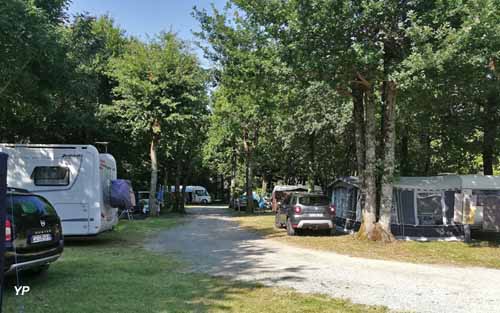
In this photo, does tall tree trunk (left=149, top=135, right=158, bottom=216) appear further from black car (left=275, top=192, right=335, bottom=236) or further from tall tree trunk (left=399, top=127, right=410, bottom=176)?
tall tree trunk (left=399, top=127, right=410, bottom=176)

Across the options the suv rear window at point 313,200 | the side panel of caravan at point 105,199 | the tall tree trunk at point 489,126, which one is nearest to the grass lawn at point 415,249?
the suv rear window at point 313,200

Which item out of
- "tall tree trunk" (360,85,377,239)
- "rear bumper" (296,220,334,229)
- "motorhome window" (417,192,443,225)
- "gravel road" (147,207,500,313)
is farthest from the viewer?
"motorhome window" (417,192,443,225)

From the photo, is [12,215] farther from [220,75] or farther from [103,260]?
[220,75]

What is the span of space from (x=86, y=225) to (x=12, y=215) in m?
5.99

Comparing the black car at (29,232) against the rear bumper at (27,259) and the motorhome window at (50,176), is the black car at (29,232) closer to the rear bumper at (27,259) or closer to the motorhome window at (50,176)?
the rear bumper at (27,259)

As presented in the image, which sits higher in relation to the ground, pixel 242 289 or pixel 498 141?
pixel 498 141

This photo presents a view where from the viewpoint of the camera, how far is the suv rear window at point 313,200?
16547 millimetres

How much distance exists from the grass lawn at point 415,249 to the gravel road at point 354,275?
3.10ft

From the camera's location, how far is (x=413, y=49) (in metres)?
12.1

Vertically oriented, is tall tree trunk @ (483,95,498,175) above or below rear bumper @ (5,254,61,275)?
above

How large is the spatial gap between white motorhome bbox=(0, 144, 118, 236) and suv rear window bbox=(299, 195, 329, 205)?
7306 mm

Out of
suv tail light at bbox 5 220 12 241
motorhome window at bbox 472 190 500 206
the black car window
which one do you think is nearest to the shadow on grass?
suv tail light at bbox 5 220 12 241

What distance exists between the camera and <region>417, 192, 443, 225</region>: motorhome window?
650 inches

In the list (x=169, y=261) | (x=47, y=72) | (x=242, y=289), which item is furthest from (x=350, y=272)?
(x=47, y=72)
